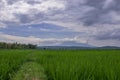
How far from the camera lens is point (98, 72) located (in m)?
5.71

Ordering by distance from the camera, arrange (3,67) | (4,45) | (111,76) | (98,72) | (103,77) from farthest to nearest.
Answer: (4,45)
(3,67)
(98,72)
(103,77)
(111,76)

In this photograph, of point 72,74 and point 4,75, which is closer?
point 72,74

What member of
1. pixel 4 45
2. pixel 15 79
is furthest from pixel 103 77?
pixel 4 45

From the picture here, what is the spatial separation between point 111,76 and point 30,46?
119 m

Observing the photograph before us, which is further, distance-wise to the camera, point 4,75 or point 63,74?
point 4,75

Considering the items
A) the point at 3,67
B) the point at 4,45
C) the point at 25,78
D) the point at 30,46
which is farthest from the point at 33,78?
the point at 30,46

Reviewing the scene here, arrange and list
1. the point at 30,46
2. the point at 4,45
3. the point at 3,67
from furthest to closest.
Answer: the point at 30,46, the point at 4,45, the point at 3,67

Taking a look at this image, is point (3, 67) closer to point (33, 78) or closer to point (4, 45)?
point (33, 78)

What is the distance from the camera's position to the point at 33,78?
8.18 meters

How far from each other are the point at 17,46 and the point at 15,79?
100 m

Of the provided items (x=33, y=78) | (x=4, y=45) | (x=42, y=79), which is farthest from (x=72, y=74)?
(x=4, y=45)

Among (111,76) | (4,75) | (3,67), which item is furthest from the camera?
(3,67)

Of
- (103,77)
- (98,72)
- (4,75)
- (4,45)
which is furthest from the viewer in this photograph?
(4,45)

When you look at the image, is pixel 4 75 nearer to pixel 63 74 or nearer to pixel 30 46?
pixel 63 74
